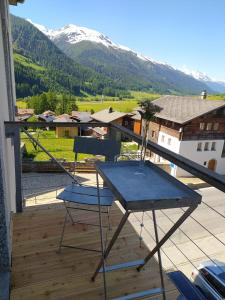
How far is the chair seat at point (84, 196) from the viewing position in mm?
2320

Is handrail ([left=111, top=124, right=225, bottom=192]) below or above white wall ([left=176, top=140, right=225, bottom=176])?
above

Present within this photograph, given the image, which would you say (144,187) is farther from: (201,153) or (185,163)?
(201,153)

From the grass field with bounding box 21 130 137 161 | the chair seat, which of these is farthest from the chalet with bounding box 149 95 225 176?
the chair seat

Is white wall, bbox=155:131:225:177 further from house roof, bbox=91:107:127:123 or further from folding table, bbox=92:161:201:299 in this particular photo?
folding table, bbox=92:161:201:299

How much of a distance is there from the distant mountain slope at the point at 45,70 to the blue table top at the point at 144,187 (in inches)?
3220

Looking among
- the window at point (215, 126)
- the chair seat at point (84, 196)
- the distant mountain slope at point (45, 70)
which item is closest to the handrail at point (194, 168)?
the chair seat at point (84, 196)

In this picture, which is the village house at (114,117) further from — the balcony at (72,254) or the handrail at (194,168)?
the handrail at (194,168)

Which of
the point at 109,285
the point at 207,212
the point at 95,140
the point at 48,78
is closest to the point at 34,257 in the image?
the point at 109,285

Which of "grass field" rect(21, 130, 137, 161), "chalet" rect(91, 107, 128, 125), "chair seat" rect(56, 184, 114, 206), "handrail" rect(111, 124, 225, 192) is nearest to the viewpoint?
"handrail" rect(111, 124, 225, 192)

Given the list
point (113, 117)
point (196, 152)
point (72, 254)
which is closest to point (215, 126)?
point (196, 152)

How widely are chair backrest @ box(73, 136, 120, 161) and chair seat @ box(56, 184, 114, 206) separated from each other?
1.27 feet

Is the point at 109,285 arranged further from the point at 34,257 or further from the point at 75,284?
the point at 34,257

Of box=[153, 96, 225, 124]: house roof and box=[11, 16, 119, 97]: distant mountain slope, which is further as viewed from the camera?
box=[11, 16, 119, 97]: distant mountain slope

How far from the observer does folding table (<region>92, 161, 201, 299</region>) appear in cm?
127
